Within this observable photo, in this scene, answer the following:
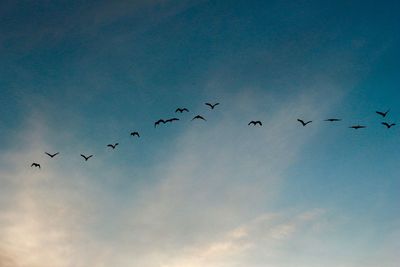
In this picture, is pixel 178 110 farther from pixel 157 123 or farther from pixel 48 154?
pixel 48 154

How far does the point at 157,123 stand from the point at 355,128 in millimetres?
31404

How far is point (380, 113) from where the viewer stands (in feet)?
229

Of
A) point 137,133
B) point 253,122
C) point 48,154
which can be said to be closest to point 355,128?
point 253,122

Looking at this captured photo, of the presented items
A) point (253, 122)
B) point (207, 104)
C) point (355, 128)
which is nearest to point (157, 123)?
point (207, 104)

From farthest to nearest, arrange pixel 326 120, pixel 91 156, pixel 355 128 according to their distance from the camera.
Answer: pixel 91 156, pixel 355 128, pixel 326 120

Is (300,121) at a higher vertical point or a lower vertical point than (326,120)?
higher

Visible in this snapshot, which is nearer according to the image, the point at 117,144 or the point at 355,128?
the point at 355,128

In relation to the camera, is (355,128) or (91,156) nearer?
(355,128)

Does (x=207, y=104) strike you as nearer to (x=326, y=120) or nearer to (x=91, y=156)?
(x=326, y=120)

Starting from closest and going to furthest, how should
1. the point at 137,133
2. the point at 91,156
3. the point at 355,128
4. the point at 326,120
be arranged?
1. the point at 326,120
2. the point at 355,128
3. the point at 137,133
4. the point at 91,156

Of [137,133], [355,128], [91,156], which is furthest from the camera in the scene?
[91,156]

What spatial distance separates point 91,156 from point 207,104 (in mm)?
26694

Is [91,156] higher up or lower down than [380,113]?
higher up

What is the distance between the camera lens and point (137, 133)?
83.9 meters
